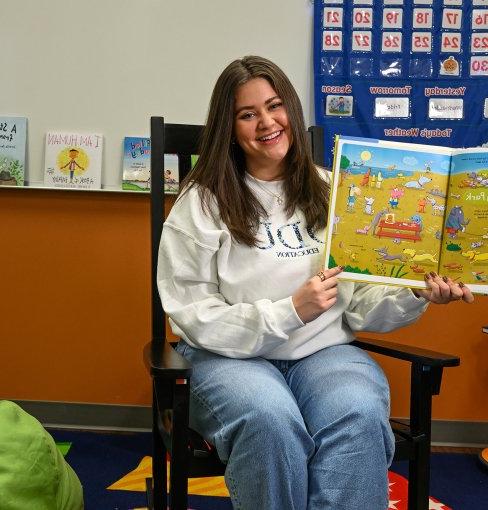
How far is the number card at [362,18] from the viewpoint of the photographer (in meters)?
2.29

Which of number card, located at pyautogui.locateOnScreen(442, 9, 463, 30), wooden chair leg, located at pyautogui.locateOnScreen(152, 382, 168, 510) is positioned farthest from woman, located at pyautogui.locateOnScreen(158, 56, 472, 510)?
number card, located at pyautogui.locateOnScreen(442, 9, 463, 30)

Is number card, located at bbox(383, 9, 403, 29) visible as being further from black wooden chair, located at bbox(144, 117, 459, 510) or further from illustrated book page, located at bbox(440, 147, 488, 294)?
illustrated book page, located at bbox(440, 147, 488, 294)

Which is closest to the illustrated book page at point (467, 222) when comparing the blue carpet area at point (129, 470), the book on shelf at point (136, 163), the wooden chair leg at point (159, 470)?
the wooden chair leg at point (159, 470)

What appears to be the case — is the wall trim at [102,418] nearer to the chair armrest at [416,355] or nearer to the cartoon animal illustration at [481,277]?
the chair armrest at [416,355]

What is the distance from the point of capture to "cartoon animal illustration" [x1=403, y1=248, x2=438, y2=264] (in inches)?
52.0

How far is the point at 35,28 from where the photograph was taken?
2.35 m

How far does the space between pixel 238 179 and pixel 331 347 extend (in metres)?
0.44

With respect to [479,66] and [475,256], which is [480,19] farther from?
[475,256]

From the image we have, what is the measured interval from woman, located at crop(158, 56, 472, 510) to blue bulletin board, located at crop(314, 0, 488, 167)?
806mm

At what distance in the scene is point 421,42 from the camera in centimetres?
230

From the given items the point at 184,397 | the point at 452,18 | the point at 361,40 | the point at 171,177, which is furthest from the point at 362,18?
the point at 184,397

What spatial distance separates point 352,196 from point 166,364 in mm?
500

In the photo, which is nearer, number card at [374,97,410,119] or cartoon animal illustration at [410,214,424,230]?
cartoon animal illustration at [410,214,424,230]

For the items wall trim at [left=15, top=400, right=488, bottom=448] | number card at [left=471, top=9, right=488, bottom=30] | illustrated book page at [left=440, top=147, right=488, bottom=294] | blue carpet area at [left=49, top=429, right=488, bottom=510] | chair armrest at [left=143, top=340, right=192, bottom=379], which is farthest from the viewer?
wall trim at [left=15, top=400, right=488, bottom=448]
